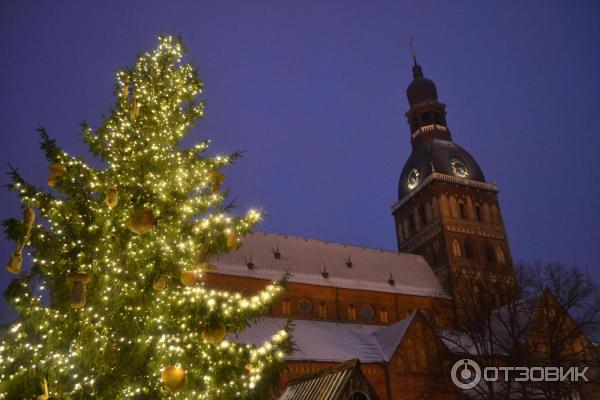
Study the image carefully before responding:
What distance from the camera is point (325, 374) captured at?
18391 millimetres

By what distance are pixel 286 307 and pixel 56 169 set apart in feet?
91.8

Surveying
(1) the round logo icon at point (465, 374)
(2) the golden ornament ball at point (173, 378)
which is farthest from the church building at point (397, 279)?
(2) the golden ornament ball at point (173, 378)

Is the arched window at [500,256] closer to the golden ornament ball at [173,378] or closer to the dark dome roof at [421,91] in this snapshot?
the dark dome roof at [421,91]

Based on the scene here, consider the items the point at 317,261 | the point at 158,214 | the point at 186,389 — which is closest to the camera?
the point at 186,389

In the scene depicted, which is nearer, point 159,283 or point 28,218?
point 28,218

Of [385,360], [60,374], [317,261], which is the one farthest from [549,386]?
[60,374]

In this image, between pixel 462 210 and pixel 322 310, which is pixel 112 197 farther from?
pixel 462 210

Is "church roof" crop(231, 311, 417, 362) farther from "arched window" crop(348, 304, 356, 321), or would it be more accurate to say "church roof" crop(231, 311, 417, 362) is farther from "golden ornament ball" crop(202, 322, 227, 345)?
"golden ornament ball" crop(202, 322, 227, 345)

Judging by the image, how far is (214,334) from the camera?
9633 mm

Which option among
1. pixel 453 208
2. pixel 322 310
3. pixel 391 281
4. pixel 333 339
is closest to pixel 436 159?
pixel 453 208

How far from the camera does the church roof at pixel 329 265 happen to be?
37.5 meters

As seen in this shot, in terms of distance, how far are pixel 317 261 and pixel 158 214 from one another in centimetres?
3133

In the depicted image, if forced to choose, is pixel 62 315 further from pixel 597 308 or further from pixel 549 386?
pixel 597 308

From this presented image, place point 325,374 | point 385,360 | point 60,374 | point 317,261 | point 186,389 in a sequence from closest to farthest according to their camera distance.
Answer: point 60,374 < point 186,389 < point 325,374 < point 385,360 < point 317,261
